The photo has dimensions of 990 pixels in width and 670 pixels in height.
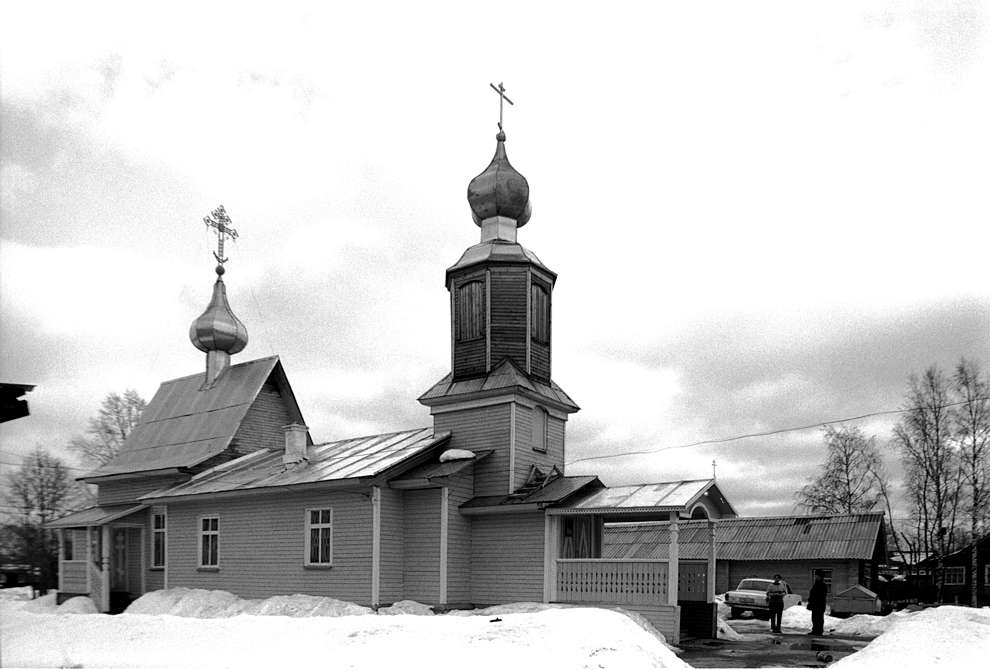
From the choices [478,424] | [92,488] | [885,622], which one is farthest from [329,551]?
[92,488]

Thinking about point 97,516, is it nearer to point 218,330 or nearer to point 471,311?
point 218,330

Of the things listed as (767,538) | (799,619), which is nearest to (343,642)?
(799,619)

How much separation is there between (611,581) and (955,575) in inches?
1034

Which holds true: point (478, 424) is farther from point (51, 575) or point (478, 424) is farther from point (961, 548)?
point (961, 548)

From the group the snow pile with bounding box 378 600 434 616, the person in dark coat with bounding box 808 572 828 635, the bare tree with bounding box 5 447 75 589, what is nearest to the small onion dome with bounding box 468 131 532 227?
the snow pile with bounding box 378 600 434 616

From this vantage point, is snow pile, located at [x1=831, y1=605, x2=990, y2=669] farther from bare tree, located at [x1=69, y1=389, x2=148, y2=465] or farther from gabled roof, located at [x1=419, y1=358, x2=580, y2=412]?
bare tree, located at [x1=69, y1=389, x2=148, y2=465]

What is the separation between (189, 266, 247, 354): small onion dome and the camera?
1216 inches

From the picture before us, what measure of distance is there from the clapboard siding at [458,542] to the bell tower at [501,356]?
0.46 m

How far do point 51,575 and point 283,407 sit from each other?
1130 cm

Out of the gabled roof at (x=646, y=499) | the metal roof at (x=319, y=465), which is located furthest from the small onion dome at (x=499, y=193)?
the gabled roof at (x=646, y=499)

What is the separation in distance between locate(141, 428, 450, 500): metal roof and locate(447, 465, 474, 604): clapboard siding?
3.60 ft

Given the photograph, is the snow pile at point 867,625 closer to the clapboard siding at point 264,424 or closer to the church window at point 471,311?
the church window at point 471,311

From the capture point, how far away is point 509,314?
22094 millimetres

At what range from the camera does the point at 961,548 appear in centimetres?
3522
